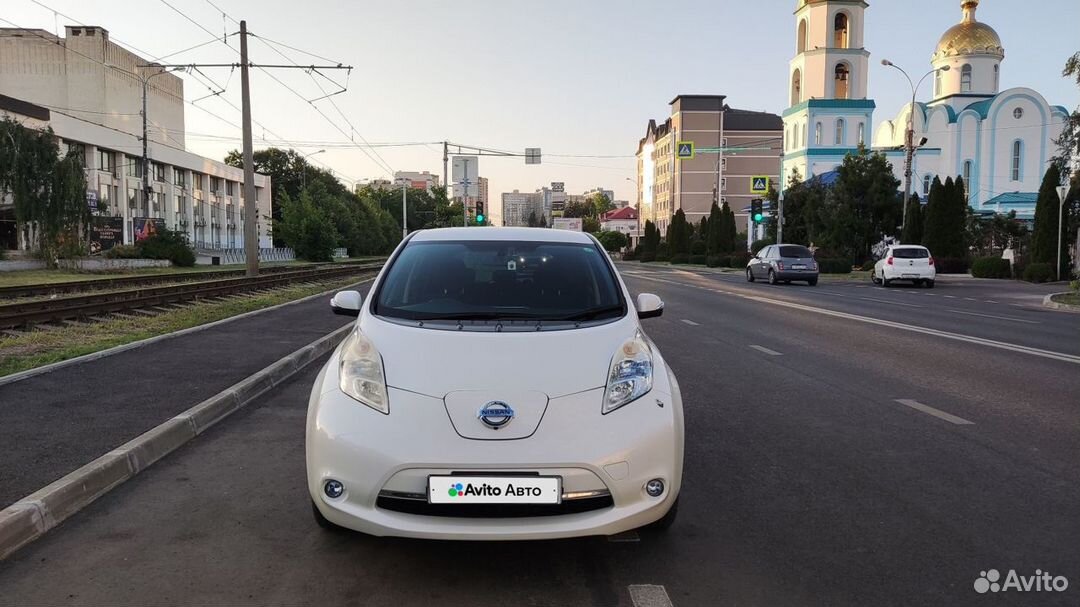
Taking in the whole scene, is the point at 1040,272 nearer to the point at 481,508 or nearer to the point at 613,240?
the point at 481,508

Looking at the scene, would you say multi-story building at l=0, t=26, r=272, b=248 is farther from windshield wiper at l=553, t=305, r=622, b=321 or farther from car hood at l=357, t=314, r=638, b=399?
car hood at l=357, t=314, r=638, b=399

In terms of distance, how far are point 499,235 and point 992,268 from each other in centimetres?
3691

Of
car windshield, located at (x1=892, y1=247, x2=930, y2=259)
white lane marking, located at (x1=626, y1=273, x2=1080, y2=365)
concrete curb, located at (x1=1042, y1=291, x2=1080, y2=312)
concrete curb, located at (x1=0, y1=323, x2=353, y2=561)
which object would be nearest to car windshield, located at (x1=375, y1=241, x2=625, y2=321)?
concrete curb, located at (x1=0, y1=323, x2=353, y2=561)

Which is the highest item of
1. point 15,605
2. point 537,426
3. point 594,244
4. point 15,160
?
point 15,160

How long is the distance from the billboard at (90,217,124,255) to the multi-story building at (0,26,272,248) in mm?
9140

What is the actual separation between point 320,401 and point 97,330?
1118 centimetres

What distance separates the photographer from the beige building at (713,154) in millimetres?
108625

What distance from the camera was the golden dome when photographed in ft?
237

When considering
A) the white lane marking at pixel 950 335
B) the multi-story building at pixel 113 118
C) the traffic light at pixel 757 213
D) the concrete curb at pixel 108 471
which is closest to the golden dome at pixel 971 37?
the traffic light at pixel 757 213

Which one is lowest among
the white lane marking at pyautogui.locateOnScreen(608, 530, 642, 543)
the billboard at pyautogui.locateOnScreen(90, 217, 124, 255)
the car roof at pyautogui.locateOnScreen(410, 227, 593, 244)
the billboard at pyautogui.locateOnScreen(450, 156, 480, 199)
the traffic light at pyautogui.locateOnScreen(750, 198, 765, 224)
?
the white lane marking at pyautogui.locateOnScreen(608, 530, 642, 543)

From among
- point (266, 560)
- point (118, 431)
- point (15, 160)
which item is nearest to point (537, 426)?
point (266, 560)

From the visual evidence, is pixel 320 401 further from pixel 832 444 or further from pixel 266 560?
pixel 832 444

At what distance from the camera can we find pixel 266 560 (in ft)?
12.1

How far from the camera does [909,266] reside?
3059 cm
